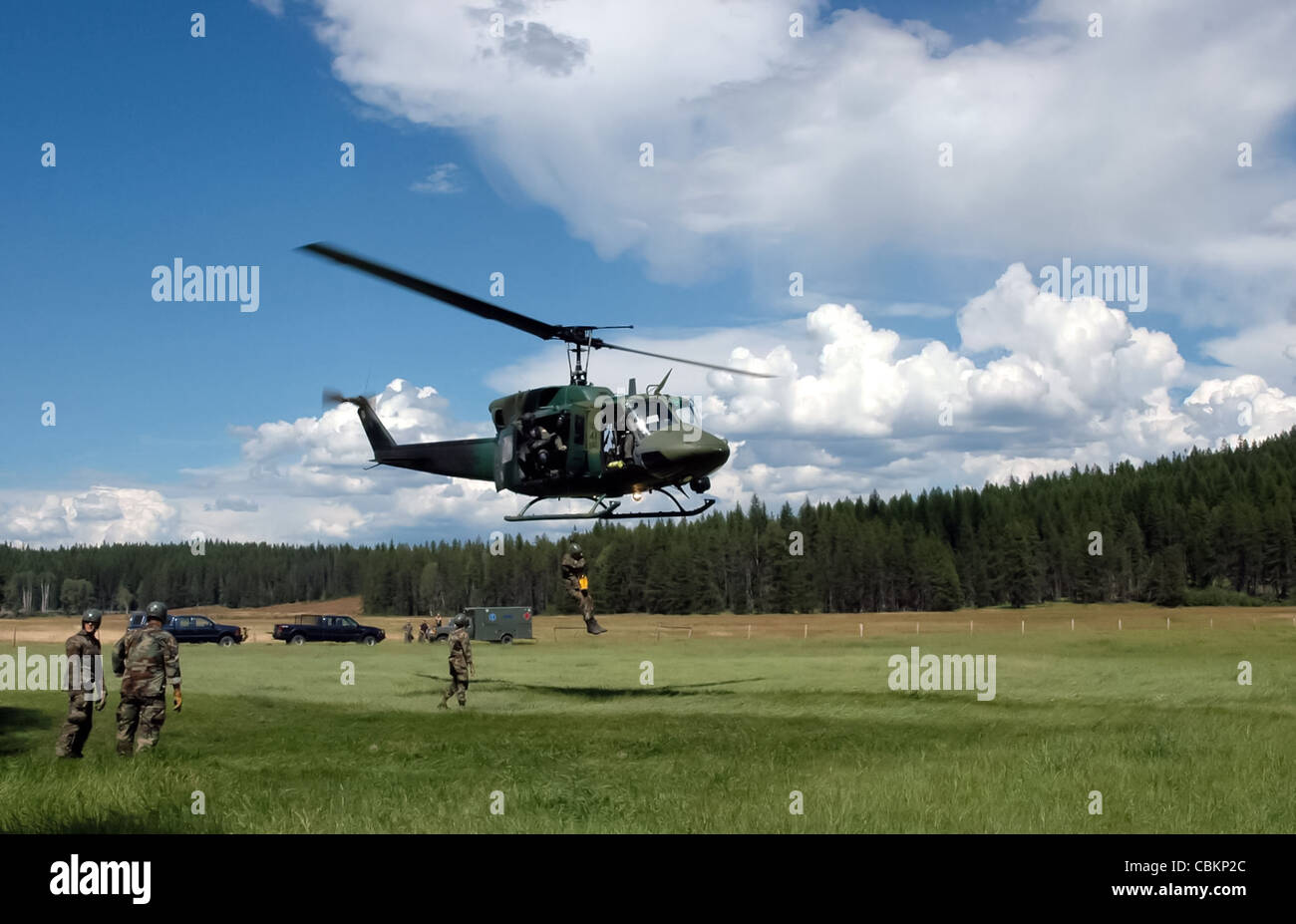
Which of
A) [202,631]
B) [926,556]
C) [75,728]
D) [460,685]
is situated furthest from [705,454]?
[926,556]

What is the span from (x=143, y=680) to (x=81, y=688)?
Answer: 0.83 m

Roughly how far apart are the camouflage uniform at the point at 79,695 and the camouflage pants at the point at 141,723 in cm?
41

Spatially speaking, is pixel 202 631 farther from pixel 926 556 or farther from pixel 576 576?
pixel 926 556

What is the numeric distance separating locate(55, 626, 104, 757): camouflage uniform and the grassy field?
33 centimetres

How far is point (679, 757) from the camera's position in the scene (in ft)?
54.7

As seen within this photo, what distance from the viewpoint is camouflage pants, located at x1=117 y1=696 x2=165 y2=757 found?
52.2 ft

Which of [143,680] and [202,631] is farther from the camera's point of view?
[202,631]

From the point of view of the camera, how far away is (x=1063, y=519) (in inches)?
5610

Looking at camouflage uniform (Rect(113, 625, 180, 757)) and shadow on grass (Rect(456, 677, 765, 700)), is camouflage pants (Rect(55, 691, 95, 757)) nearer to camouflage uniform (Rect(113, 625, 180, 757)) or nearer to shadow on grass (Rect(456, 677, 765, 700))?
camouflage uniform (Rect(113, 625, 180, 757))

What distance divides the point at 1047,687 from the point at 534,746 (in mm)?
17061

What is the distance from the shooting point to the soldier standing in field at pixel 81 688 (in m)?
15.6

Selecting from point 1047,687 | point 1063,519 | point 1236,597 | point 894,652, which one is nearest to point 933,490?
point 1063,519
